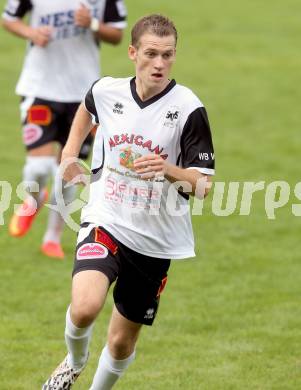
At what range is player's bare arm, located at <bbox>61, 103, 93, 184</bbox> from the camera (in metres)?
6.66

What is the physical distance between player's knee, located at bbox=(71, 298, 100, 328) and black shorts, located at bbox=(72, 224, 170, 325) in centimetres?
29

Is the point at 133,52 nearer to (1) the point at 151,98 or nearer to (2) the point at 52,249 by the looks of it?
(1) the point at 151,98

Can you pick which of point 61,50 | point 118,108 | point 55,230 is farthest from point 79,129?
point 61,50

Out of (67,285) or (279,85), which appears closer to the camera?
(67,285)

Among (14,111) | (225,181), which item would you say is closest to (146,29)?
(225,181)

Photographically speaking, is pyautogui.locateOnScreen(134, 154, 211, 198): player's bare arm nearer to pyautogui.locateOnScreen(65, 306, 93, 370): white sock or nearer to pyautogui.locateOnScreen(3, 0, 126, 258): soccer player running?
pyautogui.locateOnScreen(65, 306, 93, 370): white sock

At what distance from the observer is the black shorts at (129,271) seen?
6504 millimetres

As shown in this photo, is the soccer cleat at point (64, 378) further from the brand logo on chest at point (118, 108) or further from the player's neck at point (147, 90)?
the player's neck at point (147, 90)

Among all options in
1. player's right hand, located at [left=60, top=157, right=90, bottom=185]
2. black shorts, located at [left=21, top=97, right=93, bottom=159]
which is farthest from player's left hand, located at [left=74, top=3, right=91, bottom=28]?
player's right hand, located at [left=60, top=157, right=90, bottom=185]

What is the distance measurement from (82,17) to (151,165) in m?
4.57

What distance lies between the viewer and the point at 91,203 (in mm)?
6797

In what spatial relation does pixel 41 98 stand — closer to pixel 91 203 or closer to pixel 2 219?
pixel 2 219

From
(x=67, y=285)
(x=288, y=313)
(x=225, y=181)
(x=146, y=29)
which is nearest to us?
(x=146, y=29)

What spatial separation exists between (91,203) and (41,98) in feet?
12.8
